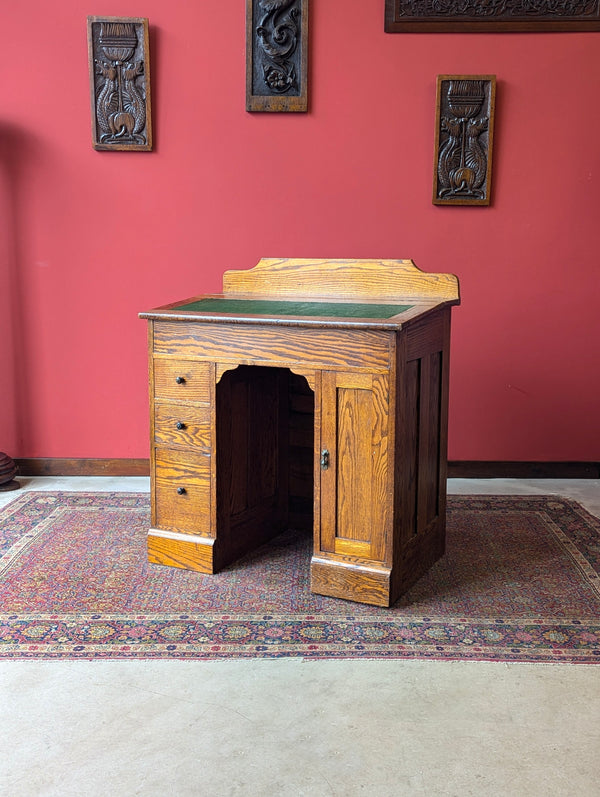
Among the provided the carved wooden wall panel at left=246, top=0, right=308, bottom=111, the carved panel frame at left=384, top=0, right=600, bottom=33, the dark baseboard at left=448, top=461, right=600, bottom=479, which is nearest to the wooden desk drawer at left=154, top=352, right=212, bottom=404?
the carved wooden wall panel at left=246, top=0, right=308, bottom=111

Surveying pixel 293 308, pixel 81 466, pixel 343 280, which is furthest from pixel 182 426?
pixel 81 466

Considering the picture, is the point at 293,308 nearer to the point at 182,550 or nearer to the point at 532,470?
the point at 182,550

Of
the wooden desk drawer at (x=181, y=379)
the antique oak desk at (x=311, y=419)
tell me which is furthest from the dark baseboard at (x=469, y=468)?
the wooden desk drawer at (x=181, y=379)

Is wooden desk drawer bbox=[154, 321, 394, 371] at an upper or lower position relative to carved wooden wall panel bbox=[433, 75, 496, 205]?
lower

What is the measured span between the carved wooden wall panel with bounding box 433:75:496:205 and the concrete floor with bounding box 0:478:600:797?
8.04 feet

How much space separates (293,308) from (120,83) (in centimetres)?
175

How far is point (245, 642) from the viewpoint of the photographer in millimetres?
2572

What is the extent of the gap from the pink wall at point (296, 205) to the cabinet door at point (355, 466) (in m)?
1.61

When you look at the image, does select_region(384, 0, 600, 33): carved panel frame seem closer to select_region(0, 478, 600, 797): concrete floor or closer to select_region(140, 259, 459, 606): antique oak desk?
select_region(140, 259, 459, 606): antique oak desk

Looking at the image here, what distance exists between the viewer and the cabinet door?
109 inches

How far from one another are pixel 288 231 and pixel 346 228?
0.28m

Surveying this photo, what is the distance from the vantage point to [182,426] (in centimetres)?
311

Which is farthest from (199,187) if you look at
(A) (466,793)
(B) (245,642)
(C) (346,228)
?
(A) (466,793)

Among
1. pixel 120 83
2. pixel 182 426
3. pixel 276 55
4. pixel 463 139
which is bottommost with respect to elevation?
pixel 182 426
